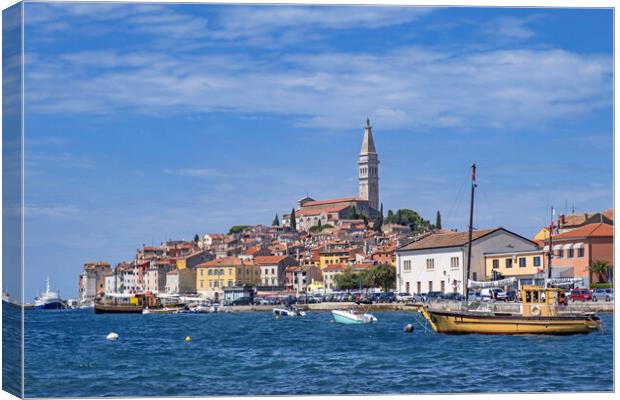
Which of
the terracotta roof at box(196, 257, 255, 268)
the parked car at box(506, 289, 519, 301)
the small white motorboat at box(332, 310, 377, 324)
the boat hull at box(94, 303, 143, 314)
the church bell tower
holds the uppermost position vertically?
the church bell tower

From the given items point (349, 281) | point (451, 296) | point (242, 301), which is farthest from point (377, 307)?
point (349, 281)

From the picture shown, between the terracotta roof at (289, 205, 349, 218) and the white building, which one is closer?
the white building

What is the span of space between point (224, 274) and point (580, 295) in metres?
41.7

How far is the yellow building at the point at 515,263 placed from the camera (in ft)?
152

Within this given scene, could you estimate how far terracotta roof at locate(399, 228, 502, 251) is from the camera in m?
48.2

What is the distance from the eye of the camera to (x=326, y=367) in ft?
48.5

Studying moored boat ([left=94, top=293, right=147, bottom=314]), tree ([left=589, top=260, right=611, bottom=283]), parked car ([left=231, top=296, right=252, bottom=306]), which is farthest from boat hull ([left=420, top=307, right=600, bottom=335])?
parked car ([left=231, top=296, right=252, bottom=306])

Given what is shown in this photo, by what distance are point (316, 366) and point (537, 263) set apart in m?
31.9

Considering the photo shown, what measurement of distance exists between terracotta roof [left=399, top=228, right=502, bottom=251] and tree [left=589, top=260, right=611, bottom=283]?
9.78m

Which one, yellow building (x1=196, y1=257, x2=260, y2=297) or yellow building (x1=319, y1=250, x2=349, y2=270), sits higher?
yellow building (x1=319, y1=250, x2=349, y2=270)

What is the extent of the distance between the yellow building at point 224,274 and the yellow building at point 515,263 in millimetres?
28519

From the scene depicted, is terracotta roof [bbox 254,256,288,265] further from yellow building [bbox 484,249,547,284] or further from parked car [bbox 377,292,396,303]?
yellow building [bbox 484,249,547,284]

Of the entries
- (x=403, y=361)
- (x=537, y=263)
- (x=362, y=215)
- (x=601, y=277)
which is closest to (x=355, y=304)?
(x=537, y=263)

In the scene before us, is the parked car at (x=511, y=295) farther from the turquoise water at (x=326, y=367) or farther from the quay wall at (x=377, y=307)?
the turquoise water at (x=326, y=367)
